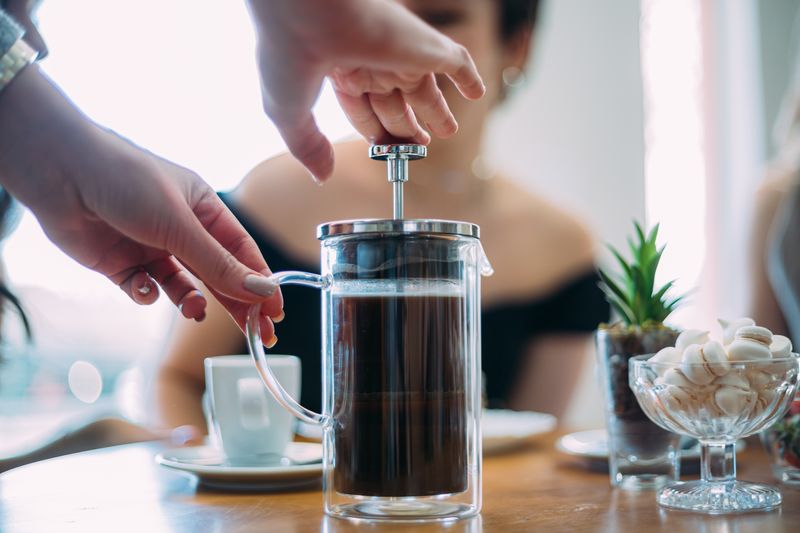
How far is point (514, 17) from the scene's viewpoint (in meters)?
2.39

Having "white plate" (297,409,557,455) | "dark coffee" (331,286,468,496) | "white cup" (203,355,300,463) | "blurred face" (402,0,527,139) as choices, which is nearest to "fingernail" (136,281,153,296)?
"white cup" (203,355,300,463)

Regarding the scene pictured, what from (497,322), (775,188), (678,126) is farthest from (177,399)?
(678,126)

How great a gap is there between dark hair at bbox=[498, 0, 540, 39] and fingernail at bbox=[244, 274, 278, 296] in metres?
1.88

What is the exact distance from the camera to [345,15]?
23.2 inches

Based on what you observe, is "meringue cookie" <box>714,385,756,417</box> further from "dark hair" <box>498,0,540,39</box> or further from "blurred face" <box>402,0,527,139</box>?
"dark hair" <box>498,0,540,39</box>

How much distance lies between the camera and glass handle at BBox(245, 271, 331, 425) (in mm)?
669

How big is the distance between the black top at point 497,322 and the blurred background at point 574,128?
0.49 m

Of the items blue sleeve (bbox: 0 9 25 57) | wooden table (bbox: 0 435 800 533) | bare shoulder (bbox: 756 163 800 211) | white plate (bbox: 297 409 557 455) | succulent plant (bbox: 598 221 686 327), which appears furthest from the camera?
bare shoulder (bbox: 756 163 800 211)

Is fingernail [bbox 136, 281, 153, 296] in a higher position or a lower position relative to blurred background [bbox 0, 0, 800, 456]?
lower

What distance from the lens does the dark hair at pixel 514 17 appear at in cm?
237

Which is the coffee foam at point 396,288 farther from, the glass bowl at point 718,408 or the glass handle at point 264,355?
→ the glass bowl at point 718,408

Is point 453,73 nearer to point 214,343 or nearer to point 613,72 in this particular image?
point 214,343

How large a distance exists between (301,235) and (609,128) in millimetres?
1778

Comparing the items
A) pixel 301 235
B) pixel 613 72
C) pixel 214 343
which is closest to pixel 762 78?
pixel 613 72
